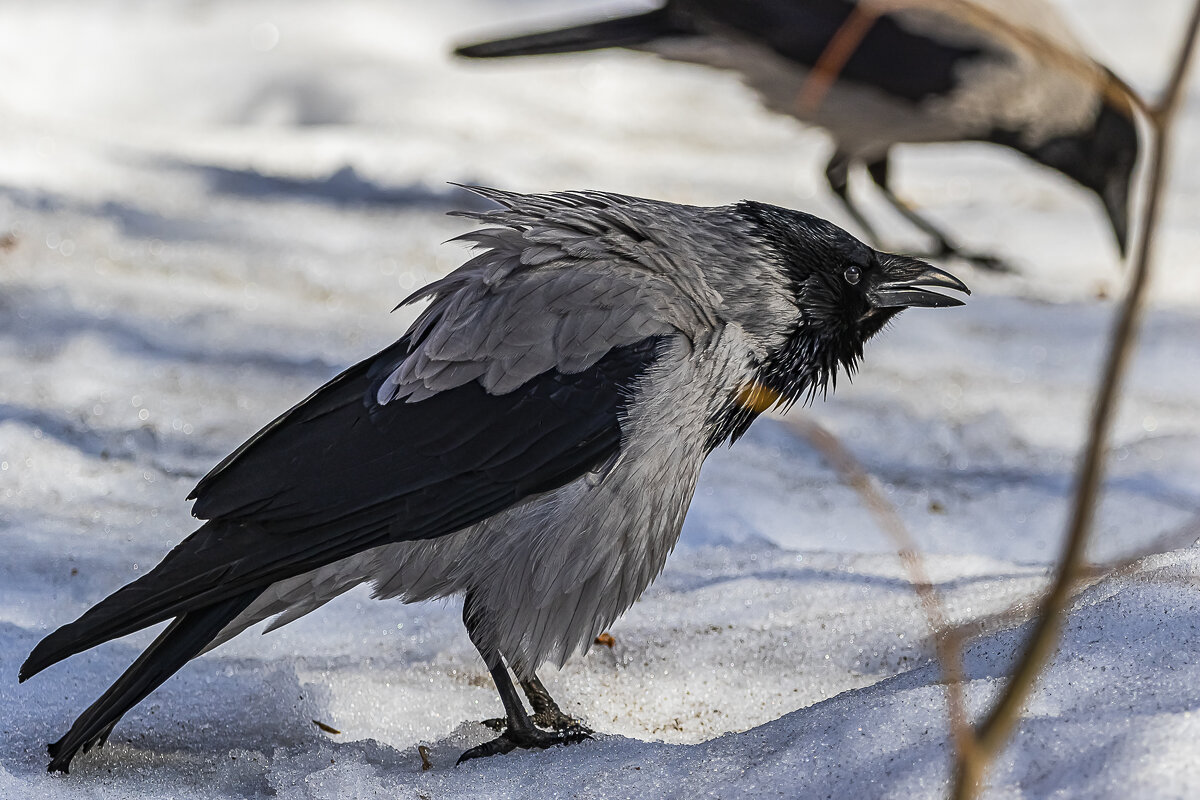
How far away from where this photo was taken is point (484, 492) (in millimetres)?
2352

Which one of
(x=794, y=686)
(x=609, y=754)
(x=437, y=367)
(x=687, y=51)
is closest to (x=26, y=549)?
(x=437, y=367)

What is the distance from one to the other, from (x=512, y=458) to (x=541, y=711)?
1.96ft

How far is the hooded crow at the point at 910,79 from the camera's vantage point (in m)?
5.69

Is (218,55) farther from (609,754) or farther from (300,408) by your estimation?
(609,754)

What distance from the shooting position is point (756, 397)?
2.54 meters

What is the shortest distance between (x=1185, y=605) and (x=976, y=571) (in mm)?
893

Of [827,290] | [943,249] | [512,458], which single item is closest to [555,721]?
[512,458]

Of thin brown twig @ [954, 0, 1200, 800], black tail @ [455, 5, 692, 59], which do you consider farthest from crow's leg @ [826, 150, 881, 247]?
thin brown twig @ [954, 0, 1200, 800]

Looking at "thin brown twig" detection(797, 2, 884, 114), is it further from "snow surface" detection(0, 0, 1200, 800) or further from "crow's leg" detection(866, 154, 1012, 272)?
"crow's leg" detection(866, 154, 1012, 272)

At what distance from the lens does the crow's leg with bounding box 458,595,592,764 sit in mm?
2445

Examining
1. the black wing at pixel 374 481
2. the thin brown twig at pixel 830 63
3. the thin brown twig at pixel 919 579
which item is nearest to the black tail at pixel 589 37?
the thin brown twig at pixel 830 63

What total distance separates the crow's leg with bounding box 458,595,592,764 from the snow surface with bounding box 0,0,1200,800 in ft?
0.31

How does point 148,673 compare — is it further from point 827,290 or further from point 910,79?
point 910,79

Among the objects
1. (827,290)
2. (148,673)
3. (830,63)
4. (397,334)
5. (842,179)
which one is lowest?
(397,334)
